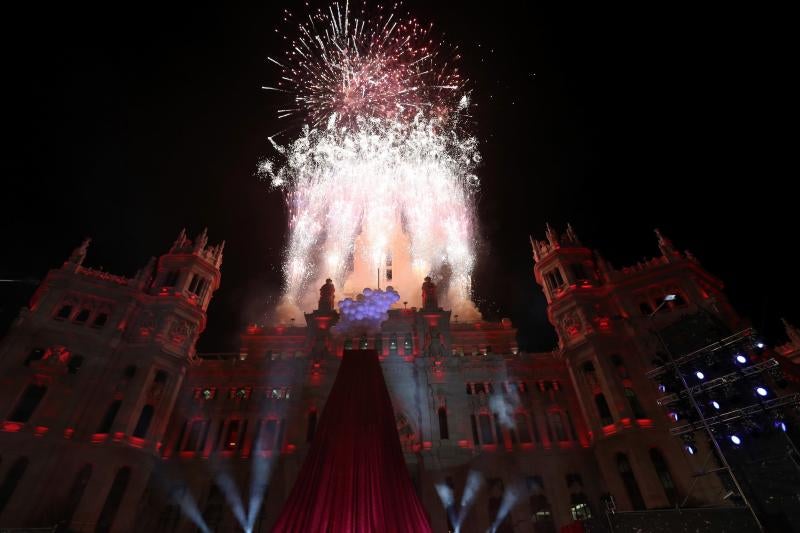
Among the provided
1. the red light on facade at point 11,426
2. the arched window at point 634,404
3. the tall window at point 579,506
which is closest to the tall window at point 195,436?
the red light on facade at point 11,426

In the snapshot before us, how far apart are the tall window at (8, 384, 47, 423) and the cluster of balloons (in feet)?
78.8

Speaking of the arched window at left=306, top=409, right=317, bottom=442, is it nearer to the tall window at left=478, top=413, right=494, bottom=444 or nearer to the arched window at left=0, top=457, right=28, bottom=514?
the tall window at left=478, top=413, right=494, bottom=444

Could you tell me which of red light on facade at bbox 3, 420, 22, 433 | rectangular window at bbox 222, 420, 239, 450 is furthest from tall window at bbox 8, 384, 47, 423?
rectangular window at bbox 222, 420, 239, 450

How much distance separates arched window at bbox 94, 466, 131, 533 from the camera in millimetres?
30781

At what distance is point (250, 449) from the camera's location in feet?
120

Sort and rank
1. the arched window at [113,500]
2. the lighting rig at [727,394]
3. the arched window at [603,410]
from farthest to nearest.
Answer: the arched window at [603,410] → the arched window at [113,500] → the lighting rig at [727,394]

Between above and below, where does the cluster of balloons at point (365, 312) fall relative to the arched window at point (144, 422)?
above

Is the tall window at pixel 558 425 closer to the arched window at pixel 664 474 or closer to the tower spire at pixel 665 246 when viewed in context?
the arched window at pixel 664 474

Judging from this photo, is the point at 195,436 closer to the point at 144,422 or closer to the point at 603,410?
the point at 144,422

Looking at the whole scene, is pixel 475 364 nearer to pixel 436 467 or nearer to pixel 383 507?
pixel 436 467

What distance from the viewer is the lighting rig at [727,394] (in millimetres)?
17688

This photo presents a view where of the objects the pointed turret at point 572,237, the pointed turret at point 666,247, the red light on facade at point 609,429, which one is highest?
the pointed turret at point 572,237

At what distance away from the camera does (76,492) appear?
31391 mm

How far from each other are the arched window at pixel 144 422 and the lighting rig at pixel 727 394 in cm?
3725
